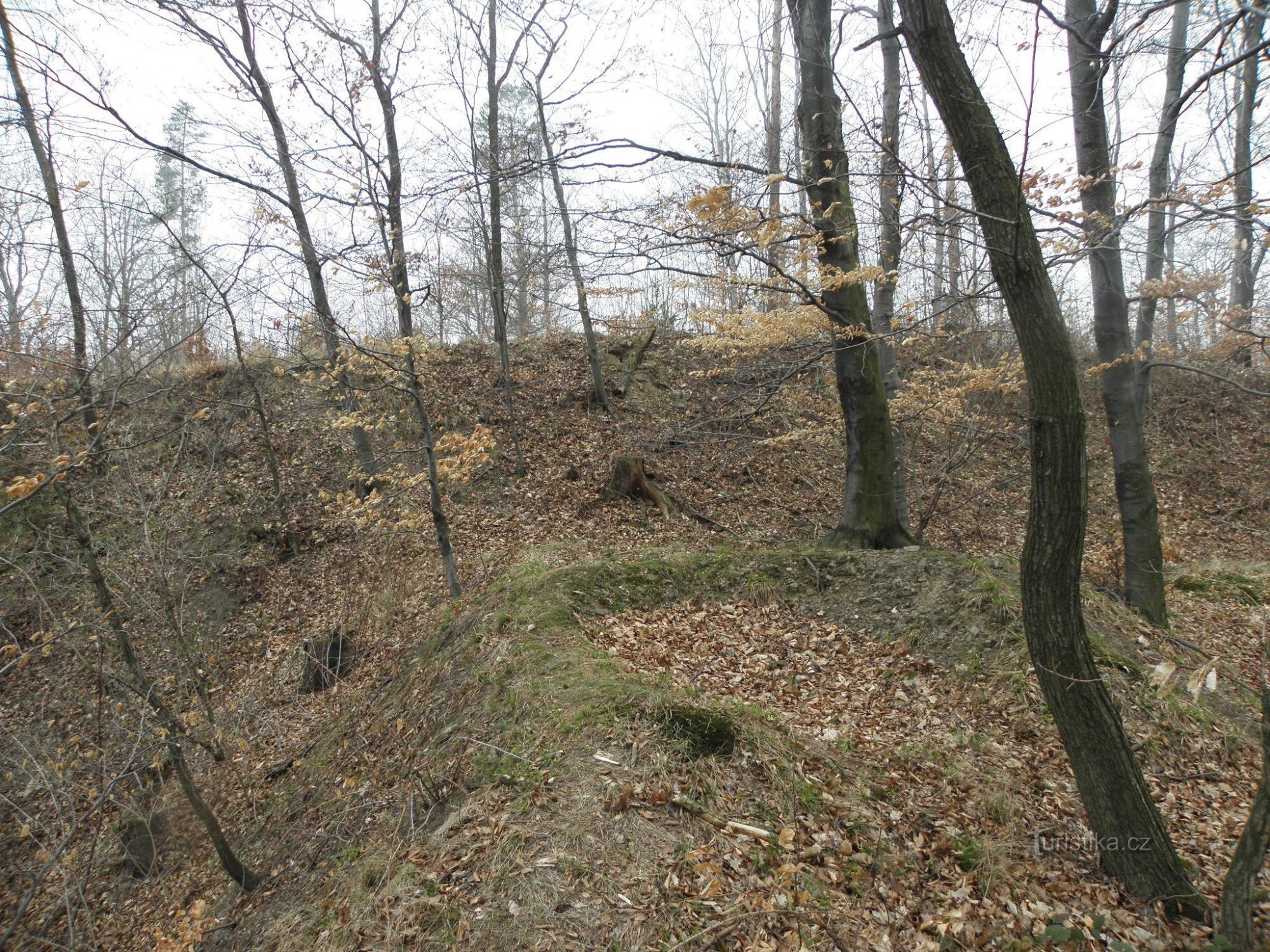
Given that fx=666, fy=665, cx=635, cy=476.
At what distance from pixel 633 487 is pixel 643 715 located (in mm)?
6386

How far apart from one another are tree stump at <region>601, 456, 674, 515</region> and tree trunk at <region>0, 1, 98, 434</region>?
6543 mm

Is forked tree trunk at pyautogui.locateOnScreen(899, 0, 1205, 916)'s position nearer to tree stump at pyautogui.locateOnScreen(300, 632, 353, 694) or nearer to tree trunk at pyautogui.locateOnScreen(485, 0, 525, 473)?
tree stump at pyautogui.locateOnScreen(300, 632, 353, 694)

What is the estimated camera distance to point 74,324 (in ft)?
25.3

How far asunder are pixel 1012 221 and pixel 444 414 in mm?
11778

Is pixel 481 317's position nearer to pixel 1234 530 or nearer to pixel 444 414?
pixel 444 414

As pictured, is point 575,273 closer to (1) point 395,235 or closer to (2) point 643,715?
(1) point 395,235

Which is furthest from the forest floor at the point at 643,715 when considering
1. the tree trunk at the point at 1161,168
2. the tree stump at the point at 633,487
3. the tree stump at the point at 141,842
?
the tree trunk at the point at 1161,168

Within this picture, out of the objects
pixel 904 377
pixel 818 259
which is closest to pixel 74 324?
pixel 818 259

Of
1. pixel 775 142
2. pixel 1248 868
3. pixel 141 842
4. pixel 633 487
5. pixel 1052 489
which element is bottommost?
pixel 141 842

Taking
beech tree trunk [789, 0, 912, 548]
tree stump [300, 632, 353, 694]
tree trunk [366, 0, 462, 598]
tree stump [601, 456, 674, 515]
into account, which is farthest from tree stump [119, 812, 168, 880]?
beech tree trunk [789, 0, 912, 548]

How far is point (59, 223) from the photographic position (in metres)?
9.11

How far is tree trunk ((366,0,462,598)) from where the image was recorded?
7.18 metres

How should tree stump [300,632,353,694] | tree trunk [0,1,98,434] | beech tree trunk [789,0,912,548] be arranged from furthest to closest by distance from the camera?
tree stump [300,632,353,694] → beech tree trunk [789,0,912,548] → tree trunk [0,1,98,434]

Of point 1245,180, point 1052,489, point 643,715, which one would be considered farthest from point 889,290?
point 1245,180
